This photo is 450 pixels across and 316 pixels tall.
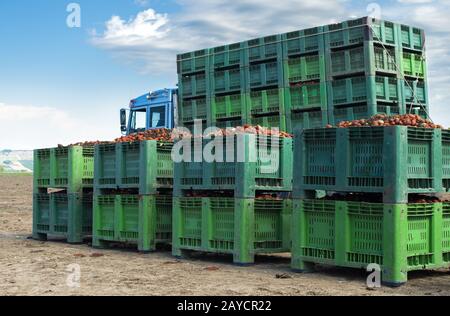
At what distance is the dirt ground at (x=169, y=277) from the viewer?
24.4ft

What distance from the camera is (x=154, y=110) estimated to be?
748 inches

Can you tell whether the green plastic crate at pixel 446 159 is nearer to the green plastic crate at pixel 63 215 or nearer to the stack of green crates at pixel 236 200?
the stack of green crates at pixel 236 200

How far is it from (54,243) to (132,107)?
25.2ft

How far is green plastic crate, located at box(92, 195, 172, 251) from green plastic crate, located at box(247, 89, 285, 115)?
3969mm

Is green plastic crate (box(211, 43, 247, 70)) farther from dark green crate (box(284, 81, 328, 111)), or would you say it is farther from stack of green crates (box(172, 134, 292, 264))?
stack of green crates (box(172, 134, 292, 264))

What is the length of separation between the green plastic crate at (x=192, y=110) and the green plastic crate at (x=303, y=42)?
108 inches

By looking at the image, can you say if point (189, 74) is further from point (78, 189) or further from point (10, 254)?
point (10, 254)

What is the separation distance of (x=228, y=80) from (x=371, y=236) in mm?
8049

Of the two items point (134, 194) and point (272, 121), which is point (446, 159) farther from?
point (272, 121)

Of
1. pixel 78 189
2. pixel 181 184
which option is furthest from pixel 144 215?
pixel 78 189

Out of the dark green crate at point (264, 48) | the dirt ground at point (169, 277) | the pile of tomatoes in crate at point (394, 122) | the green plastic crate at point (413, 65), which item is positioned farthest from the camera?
the dark green crate at point (264, 48)

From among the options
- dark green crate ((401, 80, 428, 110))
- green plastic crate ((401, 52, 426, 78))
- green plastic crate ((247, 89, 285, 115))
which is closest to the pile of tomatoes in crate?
dark green crate ((401, 80, 428, 110))

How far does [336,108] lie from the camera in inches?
518

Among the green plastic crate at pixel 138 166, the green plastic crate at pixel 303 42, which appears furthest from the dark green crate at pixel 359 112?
the green plastic crate at pixel 138 166
